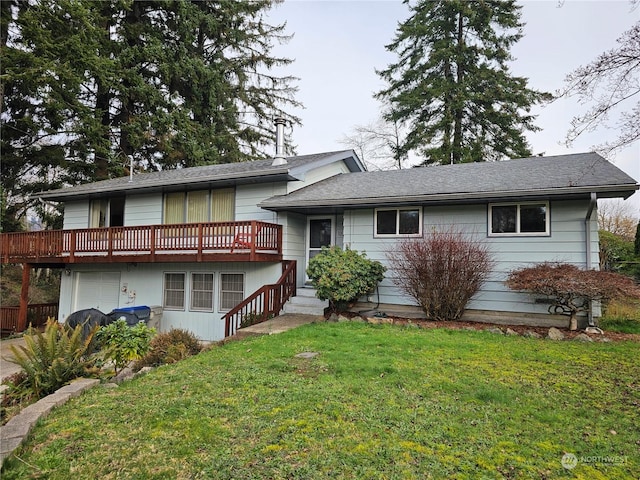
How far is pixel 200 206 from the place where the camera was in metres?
12.0

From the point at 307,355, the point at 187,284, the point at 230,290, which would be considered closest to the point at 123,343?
the point at 307,355

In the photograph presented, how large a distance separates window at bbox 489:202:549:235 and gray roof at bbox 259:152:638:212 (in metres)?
0.43

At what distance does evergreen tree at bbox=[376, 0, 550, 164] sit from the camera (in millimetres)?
18250

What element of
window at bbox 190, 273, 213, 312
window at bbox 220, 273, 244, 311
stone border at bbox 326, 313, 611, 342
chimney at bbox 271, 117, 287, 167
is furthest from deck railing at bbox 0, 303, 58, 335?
stone border at bbox 326, 313, 611, 342

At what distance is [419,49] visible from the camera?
66.1 feet

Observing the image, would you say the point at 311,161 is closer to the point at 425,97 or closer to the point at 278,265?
the point at 278,265

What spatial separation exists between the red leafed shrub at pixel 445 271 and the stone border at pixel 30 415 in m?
6.50

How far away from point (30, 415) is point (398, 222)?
320 inches

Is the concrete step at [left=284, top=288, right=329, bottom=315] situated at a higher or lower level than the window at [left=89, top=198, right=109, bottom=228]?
lower

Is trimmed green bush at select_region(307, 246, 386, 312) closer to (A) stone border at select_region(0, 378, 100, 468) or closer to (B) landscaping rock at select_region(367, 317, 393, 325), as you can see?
(B) landscaping rock at select_region(367, 317, 393, 325)

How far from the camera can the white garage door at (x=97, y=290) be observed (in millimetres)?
12719

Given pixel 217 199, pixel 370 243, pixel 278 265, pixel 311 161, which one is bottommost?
pixel 278 265

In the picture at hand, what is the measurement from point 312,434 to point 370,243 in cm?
712

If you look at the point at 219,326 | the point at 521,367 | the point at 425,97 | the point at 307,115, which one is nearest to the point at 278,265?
the point at 219,326
